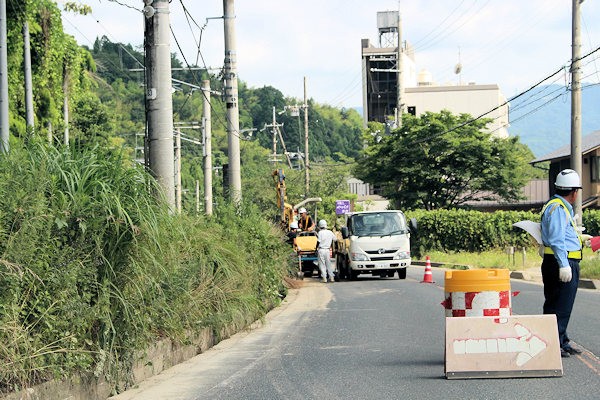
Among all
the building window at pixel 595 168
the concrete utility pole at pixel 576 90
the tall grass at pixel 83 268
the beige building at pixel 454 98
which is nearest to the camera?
the tall grass at pixel 83 268

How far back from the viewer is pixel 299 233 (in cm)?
3434

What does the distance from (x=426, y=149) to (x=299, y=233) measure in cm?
2137

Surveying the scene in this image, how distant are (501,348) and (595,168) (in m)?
45.3

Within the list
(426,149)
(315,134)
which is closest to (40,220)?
(426,149)

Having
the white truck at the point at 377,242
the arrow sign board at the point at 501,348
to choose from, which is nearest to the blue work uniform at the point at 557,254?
the arrow sign board at the point at 501,348

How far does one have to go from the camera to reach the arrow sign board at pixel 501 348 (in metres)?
9.32

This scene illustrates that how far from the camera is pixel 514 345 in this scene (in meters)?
9.34

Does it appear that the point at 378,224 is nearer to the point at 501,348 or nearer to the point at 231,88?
the point at 231,88

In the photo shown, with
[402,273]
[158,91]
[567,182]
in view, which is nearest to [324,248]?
[402,273]

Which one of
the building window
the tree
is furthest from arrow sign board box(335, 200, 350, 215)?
the building window

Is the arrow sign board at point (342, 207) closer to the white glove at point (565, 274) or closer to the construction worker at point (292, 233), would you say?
the construction worker at point (292, 233)

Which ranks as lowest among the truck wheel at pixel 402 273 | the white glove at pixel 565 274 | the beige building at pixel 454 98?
the truck wheel at pixel 402 273

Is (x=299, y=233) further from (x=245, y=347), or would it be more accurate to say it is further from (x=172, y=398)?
(x=172, y=398)

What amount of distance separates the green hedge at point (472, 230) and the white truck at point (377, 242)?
15.0 meters
